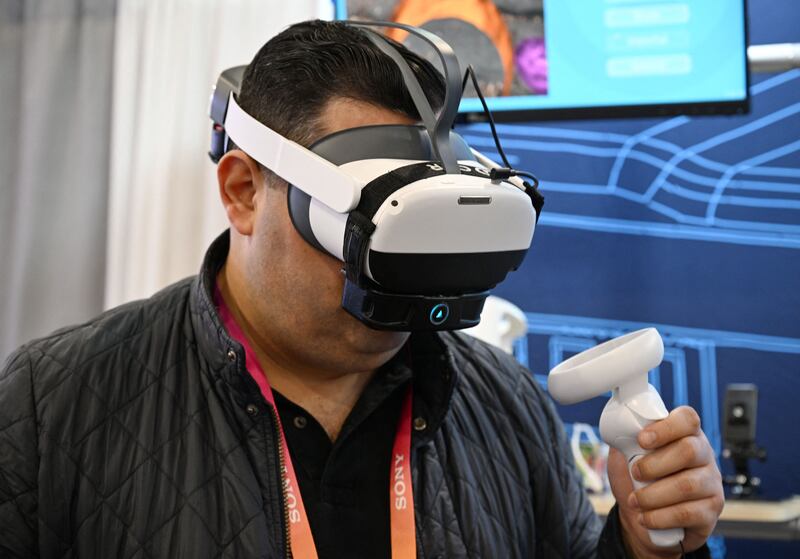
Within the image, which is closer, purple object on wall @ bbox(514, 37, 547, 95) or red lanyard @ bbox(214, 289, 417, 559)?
red lanyard @ bbox(214, 289, 417, 559)

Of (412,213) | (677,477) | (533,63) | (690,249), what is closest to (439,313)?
(412,213)

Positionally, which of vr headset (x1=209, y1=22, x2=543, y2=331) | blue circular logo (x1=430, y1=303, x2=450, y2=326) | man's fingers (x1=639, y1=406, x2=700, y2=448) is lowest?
man's fingers (x1=639, y1=406, x2=700, y2=448)

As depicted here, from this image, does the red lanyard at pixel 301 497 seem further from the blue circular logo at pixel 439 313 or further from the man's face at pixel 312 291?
the blue circular logo at pixel 439 313

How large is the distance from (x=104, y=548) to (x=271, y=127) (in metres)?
0.62

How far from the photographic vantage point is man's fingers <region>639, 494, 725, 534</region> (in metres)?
1.28

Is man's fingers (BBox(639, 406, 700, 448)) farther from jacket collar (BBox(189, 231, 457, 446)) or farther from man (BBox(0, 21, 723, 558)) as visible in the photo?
jacket collar (BBox(189, 231, 457, 446))

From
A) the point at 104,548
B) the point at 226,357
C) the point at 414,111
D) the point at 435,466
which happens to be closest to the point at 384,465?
the point at 435,466

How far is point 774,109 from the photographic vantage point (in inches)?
131

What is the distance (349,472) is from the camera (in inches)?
56.4

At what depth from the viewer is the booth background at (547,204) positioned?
3.28 metres

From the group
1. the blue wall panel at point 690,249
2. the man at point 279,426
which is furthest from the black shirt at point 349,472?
the blue wall panel at point 690,249

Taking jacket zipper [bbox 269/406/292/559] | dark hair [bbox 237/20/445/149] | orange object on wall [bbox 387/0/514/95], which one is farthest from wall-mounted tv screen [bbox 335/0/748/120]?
jacket zipper [bbox 269/406/292/559]

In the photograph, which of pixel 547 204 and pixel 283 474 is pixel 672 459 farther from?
pixel 547 204

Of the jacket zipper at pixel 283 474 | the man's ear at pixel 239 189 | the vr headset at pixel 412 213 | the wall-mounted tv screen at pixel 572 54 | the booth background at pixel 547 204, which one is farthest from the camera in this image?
the booth background at pixel 547 204
